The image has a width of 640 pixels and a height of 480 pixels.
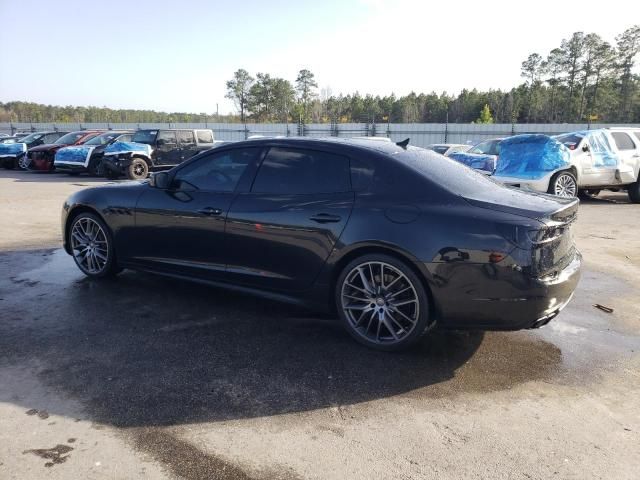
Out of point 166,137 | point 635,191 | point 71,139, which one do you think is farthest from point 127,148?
point 635,191

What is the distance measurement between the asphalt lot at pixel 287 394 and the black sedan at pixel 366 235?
1.18 feet

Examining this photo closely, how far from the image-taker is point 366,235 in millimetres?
3836

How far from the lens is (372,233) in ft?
12.5

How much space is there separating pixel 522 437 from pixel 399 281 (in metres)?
1.36

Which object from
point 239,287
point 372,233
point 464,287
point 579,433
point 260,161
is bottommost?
point 579,433

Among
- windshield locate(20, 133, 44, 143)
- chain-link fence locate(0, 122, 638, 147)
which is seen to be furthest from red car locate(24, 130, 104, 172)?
chain-link fence locate(0, 122, 638, 147)

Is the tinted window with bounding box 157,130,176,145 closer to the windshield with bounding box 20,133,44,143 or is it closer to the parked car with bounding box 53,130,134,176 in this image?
the parked car with bounding box 53,130,134,176

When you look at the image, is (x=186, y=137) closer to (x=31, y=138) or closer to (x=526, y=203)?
(x=31, y=138)

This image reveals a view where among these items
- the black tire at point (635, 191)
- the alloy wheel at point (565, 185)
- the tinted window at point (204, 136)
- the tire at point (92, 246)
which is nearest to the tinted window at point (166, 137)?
the tinted window at point (204, 136)

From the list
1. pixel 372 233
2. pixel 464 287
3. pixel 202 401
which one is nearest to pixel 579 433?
pixel 464 287

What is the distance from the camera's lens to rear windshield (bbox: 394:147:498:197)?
12.9 ft

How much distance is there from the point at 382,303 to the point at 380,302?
17 mm

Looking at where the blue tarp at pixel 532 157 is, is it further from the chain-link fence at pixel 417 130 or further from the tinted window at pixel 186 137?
the chain-link fence at pixel 417 130

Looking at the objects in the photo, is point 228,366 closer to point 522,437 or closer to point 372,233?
point 372,233
